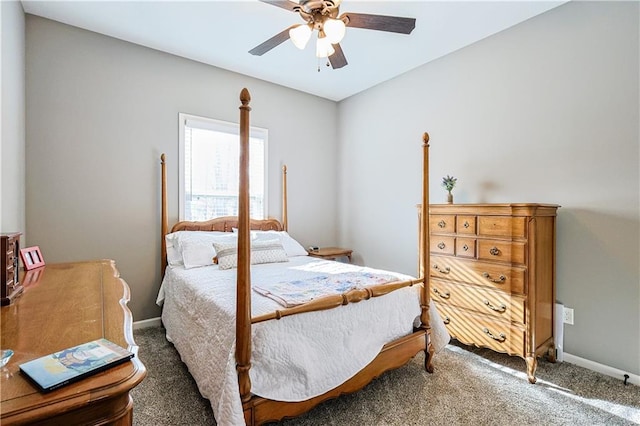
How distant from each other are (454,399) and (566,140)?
2153 mm

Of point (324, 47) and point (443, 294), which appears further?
point (443, 294)

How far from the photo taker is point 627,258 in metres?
2.24

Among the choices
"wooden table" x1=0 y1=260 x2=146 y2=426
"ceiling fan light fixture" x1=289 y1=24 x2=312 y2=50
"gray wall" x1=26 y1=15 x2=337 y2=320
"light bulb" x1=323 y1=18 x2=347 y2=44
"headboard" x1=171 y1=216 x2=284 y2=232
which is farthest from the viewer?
"headboard" x1=171 y1=216 x2=284 y2=232

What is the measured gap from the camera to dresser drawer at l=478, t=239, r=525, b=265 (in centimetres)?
234

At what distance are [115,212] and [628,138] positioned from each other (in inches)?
167

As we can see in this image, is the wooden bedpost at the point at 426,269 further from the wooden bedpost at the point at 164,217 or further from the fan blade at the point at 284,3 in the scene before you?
the wooden bedpost at the point at 164,217

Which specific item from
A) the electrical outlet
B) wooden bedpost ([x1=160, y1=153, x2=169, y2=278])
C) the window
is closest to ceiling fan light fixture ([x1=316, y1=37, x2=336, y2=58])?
the window

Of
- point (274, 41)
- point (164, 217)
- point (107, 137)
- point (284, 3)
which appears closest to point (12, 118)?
point (107, 137)

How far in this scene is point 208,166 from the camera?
3.61m

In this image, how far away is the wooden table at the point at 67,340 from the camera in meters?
0.64

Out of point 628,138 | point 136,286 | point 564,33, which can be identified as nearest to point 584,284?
point 628,138

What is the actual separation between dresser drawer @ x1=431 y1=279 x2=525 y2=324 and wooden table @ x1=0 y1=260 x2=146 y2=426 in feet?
7.93

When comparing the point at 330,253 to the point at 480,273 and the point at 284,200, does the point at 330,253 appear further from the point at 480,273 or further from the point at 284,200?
the point at 480,273

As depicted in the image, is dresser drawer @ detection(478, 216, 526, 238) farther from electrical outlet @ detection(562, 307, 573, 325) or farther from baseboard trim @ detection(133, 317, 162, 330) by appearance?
baseboard trim @ detection(133, 317, 162, 330)
